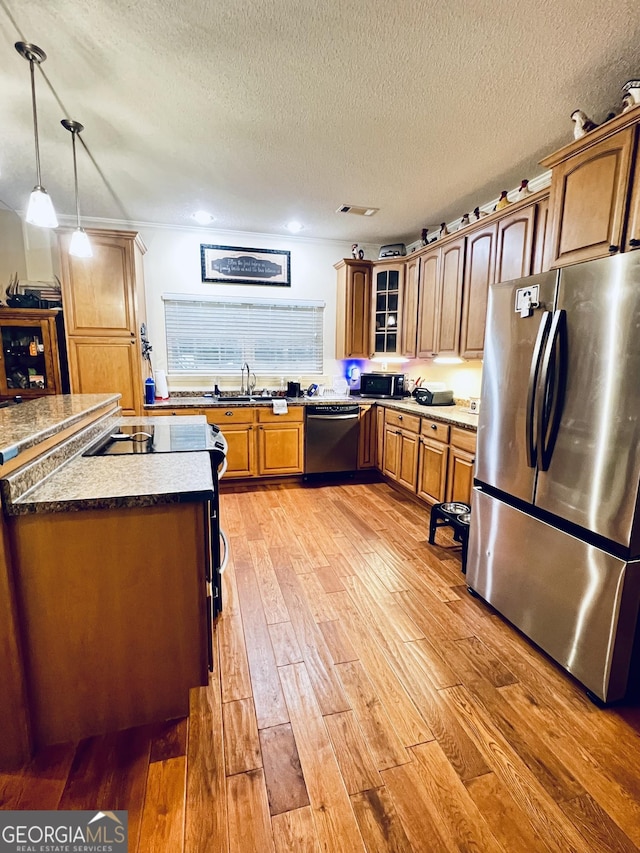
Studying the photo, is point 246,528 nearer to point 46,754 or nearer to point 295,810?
point 46,754

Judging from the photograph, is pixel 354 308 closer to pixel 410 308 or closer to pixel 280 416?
pixel 410 308

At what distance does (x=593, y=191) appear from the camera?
1931 millimetres

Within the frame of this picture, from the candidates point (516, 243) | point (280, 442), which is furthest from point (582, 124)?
point (280, 442)

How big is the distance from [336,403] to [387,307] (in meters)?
1.25

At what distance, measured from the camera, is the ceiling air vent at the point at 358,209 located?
354 cm

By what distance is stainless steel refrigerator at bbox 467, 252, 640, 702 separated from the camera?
4.88 feet

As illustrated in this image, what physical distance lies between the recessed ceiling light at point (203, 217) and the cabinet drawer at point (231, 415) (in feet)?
6.00

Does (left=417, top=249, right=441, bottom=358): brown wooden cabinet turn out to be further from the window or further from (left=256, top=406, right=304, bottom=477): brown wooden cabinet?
(left=256, top=406, right=304, bottom=477): brown wooden cabinet

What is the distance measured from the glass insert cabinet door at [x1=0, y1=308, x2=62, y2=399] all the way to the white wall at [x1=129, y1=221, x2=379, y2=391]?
Answer: 0.97 metres

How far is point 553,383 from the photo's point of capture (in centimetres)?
172

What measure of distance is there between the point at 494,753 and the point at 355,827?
0.55 m

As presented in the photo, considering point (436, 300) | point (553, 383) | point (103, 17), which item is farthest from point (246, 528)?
point (103, 17)

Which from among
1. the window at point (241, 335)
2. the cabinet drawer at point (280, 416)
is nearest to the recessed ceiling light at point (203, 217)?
the window at point (241, 335)

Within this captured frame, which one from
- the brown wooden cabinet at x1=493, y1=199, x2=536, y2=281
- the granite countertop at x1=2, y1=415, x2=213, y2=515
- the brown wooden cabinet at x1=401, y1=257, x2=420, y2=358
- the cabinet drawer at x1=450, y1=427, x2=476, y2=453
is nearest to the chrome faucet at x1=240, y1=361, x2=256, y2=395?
the brown wooden cabinet at x1=401, y1=257, x2=420, y2=358
